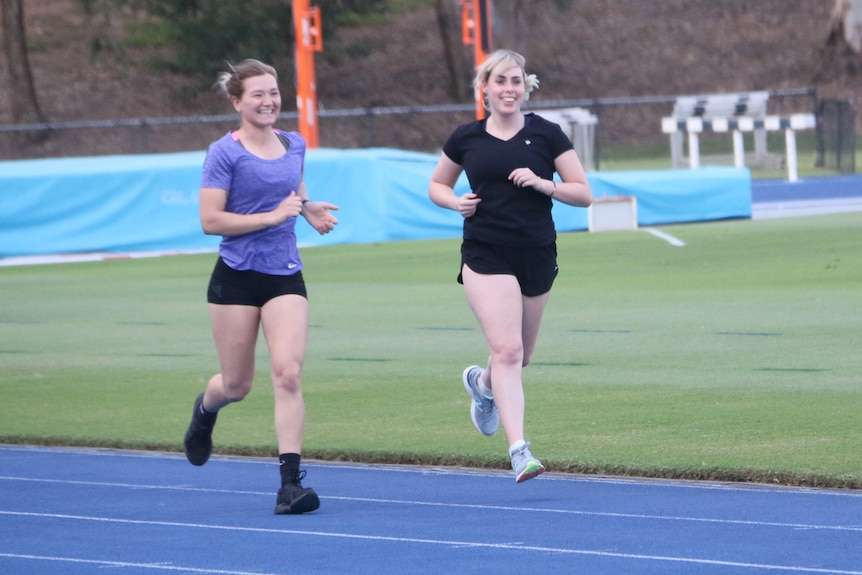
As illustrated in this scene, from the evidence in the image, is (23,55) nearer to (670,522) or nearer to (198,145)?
(198,145)

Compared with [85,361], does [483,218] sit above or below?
above

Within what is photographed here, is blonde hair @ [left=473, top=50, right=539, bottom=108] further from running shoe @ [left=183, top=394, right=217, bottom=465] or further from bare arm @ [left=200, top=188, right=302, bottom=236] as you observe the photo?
running shoe @ [left=183, top=394, right=217, bottom=465]

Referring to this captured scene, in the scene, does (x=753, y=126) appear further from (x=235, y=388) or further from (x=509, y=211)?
Answer: (x=235, y=388)

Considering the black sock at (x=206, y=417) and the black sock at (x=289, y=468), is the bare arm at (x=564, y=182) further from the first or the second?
the black sock at (x=206, y=417)

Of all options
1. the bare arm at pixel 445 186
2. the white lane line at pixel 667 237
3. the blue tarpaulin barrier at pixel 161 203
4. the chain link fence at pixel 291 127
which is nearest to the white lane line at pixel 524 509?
the bare arm at pixel 445 186

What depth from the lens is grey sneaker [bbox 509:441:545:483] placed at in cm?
736

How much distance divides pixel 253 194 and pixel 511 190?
1.19 m

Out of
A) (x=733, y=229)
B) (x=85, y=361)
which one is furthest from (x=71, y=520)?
(x=733, y=229)

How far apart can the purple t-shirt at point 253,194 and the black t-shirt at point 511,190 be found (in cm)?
88

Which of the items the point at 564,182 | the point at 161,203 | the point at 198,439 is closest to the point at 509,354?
the point at 564,182

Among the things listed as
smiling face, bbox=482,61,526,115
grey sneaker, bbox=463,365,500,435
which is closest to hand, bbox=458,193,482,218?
smiling face, bbox=482,61,526,115

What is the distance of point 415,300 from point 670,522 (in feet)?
35.3

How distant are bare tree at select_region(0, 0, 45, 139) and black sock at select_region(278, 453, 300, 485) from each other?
41.6 metres

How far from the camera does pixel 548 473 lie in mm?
8320
